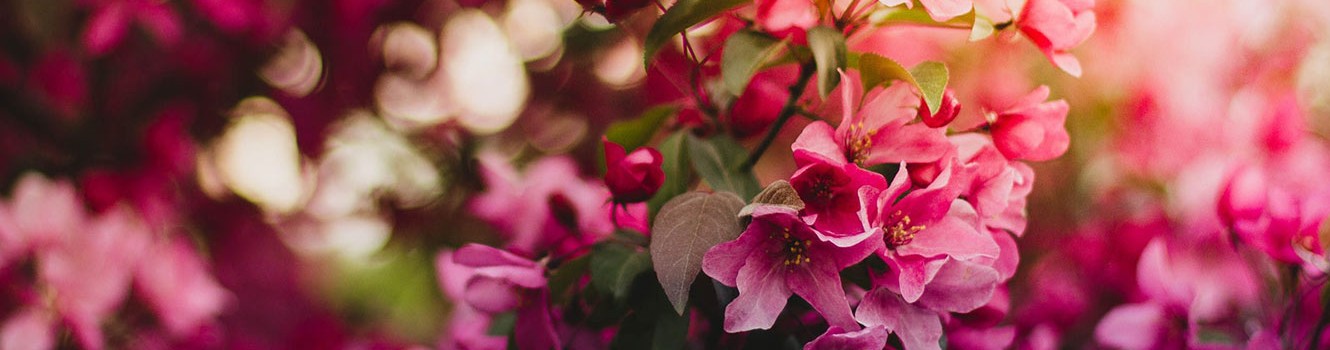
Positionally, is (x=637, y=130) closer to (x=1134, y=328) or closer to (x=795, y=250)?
(x=795, y=250)

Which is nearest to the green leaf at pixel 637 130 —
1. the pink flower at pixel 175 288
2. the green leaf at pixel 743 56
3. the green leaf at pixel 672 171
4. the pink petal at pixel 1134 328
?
the green leaf at pixel 672 171

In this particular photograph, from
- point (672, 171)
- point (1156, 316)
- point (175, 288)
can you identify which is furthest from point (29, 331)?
point (1156, 316)

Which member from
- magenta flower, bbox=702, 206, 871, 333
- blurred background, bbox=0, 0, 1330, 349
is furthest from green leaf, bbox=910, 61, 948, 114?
blurred background, bbox=0, 0, 1330, 349

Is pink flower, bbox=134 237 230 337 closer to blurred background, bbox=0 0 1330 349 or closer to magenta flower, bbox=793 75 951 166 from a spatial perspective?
blurred background, bbox=0 0 1330 349

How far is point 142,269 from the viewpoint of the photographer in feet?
3.74

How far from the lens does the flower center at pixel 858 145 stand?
23.6 inches

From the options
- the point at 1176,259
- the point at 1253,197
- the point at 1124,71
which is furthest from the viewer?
the point at 1124,71

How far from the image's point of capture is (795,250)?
581 mm

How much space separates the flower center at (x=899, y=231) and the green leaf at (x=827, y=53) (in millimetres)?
100

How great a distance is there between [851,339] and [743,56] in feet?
0.69

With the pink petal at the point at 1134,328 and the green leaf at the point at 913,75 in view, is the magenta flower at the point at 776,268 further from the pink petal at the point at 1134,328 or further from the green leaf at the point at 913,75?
the pink petal at the point at 1134,328

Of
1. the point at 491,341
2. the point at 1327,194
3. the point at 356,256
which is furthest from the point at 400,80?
the point at 1327,194

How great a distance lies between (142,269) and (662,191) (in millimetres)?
849

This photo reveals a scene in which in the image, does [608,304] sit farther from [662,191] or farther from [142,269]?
[142,269]
